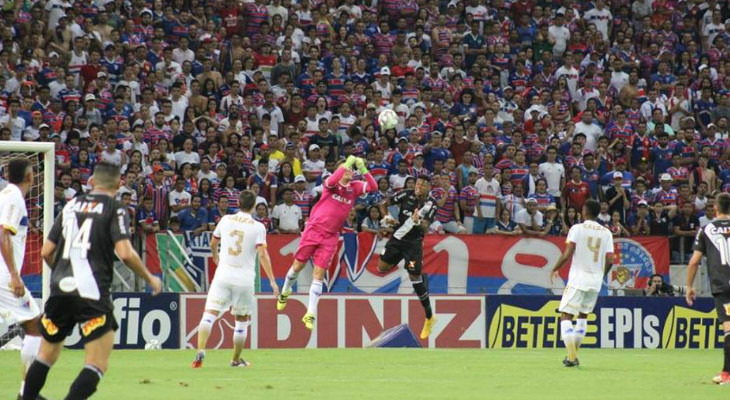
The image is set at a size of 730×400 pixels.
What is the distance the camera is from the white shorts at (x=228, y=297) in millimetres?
16547

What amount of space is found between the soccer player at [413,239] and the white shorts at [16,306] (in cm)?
951

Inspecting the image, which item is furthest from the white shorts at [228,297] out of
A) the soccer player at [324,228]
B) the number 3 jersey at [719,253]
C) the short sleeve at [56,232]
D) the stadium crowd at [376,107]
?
the stadium crowd at [376,107]

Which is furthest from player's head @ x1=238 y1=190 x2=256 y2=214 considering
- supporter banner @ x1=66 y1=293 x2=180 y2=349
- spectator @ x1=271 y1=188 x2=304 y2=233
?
spectator @ x1=271 y1=188 x2=304 y2=233

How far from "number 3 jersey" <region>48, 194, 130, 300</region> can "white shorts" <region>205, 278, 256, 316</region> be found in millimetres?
6112

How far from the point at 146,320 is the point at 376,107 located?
932cm

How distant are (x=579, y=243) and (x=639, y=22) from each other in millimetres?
20605

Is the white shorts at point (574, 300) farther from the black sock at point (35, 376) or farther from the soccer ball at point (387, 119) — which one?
the soccer ball at point (387, 119)

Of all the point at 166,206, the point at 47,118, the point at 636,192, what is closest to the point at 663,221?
the point at 636,192

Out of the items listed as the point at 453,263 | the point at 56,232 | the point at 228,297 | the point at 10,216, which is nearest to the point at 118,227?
the point at 56,232

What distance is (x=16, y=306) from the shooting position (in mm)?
12758

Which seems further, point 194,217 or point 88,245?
point 194,217

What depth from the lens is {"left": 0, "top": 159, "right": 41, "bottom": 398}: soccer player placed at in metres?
11.9

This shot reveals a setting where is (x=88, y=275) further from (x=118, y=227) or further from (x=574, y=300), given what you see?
(x=574, y=300)

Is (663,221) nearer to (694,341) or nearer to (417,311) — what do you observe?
(694,341)
